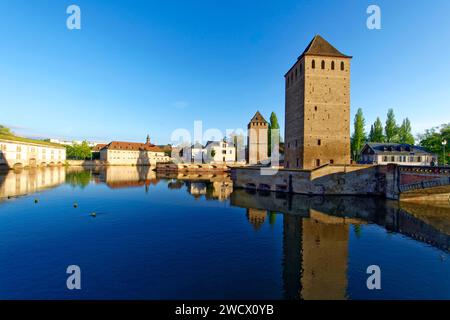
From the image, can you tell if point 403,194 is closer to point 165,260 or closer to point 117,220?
point 165,260

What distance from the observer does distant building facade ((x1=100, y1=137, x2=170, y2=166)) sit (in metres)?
102

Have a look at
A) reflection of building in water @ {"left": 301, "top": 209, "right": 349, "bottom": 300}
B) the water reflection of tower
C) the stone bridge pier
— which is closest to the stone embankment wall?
the stone bridge pier

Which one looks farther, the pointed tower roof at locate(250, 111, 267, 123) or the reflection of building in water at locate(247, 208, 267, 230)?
the pointed tower roof at locate(250, 111, 267, 123)

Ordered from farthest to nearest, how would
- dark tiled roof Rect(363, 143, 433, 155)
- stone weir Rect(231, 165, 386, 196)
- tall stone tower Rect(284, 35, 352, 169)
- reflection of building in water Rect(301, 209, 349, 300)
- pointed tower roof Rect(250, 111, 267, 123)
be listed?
pointed tower roof Rect(250, 111, 267, 123)
dark tiled roof Rect(363, 143, 433, 155)
tall stone tower Rect(284, 35, 352, 169)
stone weir Rect(231, 165, 386, 196)
reflection of building in water Rect(301, 209, 349, 300)

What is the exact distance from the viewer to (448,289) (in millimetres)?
9578

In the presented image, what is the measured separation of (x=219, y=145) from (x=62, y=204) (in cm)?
6662

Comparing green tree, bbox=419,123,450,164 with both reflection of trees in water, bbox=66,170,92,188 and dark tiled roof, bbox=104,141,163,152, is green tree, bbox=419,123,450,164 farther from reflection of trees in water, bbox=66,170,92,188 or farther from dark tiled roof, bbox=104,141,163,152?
dark tiled roof, bbox=104,141,163,152

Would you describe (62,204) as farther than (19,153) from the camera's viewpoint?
No

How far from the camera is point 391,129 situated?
6781 cm

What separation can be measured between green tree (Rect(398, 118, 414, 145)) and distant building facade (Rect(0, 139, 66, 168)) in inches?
4831

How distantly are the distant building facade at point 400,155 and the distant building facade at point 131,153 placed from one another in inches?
3438

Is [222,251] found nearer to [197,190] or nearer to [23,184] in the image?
[197,190]
